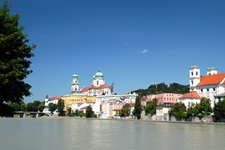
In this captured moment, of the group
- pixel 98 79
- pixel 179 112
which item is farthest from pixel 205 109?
pixel 98 79

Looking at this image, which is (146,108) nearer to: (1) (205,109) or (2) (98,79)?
(1) (205,109)

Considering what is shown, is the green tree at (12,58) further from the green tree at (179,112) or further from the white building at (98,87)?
the white building at (98,87)

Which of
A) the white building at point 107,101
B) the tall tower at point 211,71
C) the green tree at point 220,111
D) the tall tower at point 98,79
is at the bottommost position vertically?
the green tree at point 220,111

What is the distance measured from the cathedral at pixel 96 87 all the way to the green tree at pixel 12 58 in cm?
14043

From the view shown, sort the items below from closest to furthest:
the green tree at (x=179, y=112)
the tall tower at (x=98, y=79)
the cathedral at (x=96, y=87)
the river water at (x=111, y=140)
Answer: the river water at (x=111, y=140) → the green tree at (x=179, y=112) → the cathedral at (x=96, y=87) → the tall tower at (x=98, y=79)

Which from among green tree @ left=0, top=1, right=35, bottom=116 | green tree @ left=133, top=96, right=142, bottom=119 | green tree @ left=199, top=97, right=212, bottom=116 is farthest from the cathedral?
green tree @ left=0, top=1, right=35, bottom=116

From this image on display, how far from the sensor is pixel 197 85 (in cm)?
9512

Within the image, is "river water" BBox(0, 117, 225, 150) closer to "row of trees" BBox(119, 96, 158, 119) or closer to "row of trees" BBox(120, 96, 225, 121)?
"row of trees" BBox(120, 96, 225, 121)

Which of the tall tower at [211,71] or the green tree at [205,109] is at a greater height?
the tall tower at [211,71]

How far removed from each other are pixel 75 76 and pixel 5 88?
165 metres

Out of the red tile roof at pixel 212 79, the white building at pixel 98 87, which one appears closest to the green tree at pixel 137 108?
the red tile roof at pixel 212 79

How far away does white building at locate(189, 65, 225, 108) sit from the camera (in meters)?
87.6

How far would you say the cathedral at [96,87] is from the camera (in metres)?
156

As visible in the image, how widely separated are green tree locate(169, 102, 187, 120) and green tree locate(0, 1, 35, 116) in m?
69.1
